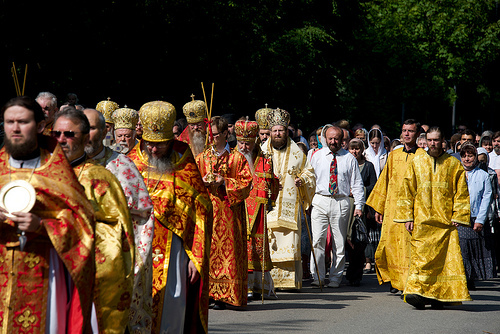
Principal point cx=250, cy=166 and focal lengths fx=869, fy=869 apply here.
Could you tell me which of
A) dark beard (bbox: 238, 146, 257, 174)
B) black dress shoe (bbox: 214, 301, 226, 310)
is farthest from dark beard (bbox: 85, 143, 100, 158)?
dark beard (bbox: 238, 146, 257, 174)

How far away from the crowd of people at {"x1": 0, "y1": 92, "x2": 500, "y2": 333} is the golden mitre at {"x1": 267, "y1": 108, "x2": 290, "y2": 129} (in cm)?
3

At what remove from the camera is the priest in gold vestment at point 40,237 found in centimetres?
463

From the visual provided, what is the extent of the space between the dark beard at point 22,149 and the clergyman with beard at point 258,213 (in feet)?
19.9

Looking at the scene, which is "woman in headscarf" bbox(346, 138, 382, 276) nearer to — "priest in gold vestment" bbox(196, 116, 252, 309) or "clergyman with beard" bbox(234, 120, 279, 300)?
"clergyman with beard" bbox(234, 120, 279, 300)

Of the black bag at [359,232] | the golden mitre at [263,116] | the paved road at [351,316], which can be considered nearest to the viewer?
the paved road at [351,316]

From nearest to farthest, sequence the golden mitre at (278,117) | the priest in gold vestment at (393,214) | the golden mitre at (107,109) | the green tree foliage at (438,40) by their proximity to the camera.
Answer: the golden mitre at (107,109)
the priest in gold vestment at (393,214)
the golden mitre at (278,117)
the green tree foliage at (438,40)

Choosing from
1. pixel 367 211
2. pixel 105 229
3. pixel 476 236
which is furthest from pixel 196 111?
pixel 105 229

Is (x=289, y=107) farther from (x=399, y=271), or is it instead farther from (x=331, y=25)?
(x=399, y=271)

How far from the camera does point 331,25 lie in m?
29.6

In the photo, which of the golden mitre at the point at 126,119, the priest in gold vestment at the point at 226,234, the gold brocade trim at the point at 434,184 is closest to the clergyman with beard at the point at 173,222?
the golden mitre at the point at 126,119

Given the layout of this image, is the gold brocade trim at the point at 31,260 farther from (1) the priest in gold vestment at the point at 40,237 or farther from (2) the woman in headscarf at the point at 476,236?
(2) the woman in headscarf at the point at 476,236

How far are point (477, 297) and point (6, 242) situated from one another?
322 inches

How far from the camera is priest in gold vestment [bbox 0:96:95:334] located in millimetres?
4633

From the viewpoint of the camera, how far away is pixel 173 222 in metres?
6.92
